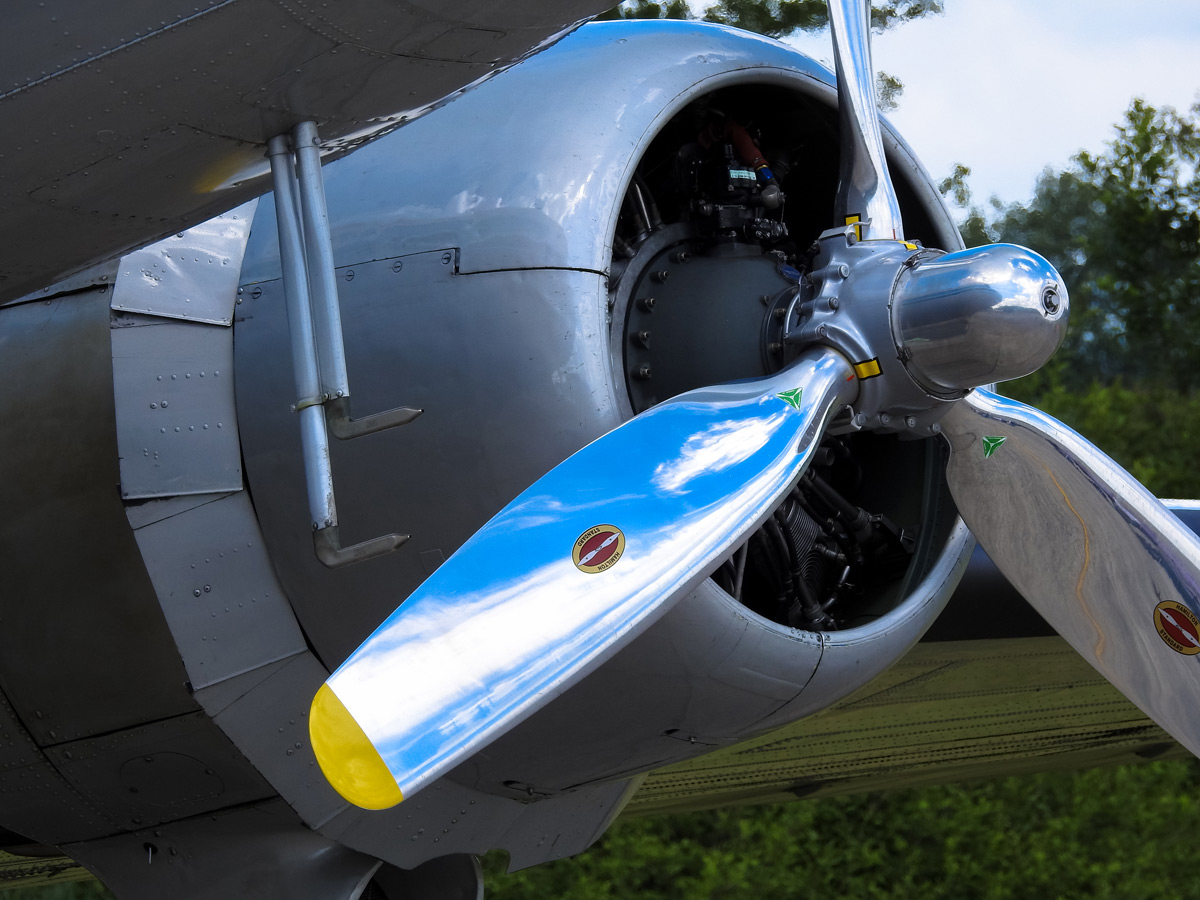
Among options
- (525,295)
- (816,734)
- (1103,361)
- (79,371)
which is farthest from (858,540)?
(1103,361)

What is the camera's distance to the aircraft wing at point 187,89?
89.7 inches

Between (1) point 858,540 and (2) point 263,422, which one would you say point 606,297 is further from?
(1) point 858,540

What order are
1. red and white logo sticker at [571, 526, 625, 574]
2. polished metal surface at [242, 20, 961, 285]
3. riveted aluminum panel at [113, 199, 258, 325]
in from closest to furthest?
red and white logo sticker at [571, 526, 625, 574], polished metal surface at [242, 20, 961, 285], riveted aluminum panel at [113, 199, 258, 325]

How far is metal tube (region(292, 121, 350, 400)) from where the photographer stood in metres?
2.65

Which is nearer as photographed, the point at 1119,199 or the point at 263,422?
the point at 263,422

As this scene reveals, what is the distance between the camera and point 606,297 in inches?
128

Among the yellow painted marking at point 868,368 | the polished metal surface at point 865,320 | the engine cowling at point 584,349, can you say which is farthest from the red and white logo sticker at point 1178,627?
the yellow painted marking at point 868,368

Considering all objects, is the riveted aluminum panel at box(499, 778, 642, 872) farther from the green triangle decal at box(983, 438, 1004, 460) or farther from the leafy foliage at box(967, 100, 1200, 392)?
the leafy foliage at box(967, 100, 1200, 392)

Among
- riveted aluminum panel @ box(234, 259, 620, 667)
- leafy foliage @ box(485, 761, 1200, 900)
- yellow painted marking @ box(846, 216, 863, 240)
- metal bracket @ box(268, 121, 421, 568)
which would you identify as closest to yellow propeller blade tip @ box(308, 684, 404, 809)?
metal bracket @ box(268, 121, 421, 568)

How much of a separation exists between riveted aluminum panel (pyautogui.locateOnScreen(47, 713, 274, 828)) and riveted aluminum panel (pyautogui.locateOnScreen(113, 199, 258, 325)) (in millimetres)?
975

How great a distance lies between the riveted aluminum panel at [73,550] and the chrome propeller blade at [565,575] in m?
1.17

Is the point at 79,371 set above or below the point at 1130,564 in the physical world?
above

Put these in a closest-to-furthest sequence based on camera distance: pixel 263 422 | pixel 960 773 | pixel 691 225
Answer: pixel 263 422 → pixel 691 225 → pixel 960 773

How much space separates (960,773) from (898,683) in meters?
2.37
